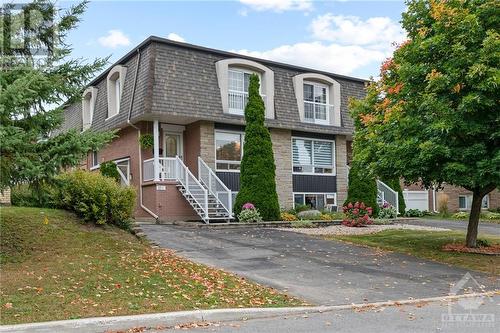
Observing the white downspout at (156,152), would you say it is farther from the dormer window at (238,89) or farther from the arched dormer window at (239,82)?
the dormer window at (238,89)

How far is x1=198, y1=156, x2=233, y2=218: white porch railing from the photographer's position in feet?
63.3

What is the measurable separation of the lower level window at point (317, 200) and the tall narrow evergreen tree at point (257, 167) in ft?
14.7

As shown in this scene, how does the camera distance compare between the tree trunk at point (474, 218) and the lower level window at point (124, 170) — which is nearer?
the tree trunk at point (474, 218)

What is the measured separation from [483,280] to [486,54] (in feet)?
16.3

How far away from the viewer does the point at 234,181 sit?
21703 millimetres

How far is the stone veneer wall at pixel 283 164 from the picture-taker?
899 inches

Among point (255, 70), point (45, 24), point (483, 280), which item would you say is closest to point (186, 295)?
point (45, 24)

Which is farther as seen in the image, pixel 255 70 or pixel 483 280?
pixel 255 70

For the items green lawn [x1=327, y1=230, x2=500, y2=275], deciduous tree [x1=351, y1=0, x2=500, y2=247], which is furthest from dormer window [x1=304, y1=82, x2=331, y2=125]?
deciduous tree [x1=351, y1=0, x2=500, y2=247]

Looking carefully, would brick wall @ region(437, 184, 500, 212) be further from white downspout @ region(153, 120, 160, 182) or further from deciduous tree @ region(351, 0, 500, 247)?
deciduous tree @ region(351, 0, 500, 247)

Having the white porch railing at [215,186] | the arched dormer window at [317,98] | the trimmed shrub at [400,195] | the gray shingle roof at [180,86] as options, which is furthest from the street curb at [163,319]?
the trimmed shrub at [400,195]

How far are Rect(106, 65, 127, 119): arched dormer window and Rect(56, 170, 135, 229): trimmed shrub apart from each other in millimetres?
9956

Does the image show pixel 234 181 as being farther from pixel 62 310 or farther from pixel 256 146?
pixel 62 310

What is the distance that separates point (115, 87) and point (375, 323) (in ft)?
61.9
